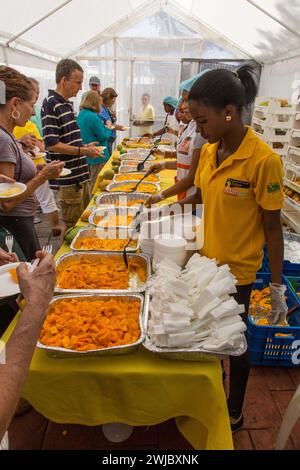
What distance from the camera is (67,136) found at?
2.94 meters

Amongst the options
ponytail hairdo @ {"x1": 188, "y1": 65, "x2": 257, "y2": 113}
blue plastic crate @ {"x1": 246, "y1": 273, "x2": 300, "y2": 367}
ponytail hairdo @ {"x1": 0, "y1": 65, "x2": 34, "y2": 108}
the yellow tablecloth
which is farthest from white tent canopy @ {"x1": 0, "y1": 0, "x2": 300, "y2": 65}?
the yellow tablecloth

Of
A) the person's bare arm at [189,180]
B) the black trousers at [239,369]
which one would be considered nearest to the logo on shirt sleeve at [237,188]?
the black trousers at [239,369]

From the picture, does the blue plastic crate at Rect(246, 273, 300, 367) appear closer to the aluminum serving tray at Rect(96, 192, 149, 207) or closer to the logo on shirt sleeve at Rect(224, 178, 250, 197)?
the logo on shirt sleeve at Rect(224, 178, 250, 197)

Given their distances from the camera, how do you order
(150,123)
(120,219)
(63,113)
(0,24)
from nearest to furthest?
(120,219), (63,113), (0,24), (150,123)

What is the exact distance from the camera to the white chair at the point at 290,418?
140 cm

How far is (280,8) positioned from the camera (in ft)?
14.0

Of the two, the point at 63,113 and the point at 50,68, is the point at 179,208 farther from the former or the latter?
the point at 50,68

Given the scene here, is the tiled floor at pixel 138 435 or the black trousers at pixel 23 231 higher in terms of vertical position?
the black trousers at pixel 23 231

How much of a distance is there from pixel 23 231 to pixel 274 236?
1682mm

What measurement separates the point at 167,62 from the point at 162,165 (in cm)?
691

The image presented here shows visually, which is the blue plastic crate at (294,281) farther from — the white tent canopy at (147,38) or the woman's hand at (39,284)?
the white tent canopy at (147,38)

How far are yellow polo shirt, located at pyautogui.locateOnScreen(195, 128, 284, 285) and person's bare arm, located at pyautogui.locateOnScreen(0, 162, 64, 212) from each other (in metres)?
1.08

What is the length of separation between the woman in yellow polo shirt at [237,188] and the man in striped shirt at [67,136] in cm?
180

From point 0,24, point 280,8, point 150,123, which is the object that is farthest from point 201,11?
point 0,24
